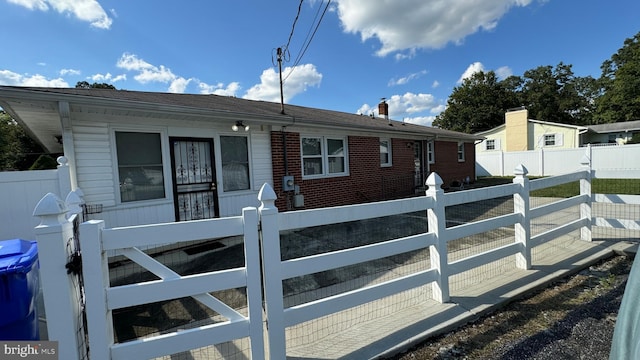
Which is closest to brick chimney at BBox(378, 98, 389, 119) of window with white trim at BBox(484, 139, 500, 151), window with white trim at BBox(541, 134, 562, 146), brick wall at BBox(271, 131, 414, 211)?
brick wall at BBox(271, 131, 414, 211)

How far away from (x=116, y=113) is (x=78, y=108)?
1.74 feet

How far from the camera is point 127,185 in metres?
5.47

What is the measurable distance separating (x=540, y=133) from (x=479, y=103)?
17285 millimetres

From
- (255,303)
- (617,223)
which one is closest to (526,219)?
(617,223)

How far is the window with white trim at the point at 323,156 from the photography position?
827 cm

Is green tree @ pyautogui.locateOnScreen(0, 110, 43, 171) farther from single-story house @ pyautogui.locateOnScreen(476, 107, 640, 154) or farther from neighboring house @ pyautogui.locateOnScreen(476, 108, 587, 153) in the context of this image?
neighboring house @ pyautogui.locateOnScreen(476, 108, 587, 153)

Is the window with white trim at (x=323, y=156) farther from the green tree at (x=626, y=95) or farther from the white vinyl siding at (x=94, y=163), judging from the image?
the green tree at (x=626, y=95)

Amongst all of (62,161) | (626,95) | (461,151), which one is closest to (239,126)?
(62,161)

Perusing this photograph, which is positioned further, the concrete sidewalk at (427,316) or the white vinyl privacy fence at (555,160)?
the white vinyl privacy fence at (555,160)

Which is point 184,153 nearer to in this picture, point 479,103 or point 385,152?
point 385,152

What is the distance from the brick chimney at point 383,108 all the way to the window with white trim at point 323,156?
6412mm

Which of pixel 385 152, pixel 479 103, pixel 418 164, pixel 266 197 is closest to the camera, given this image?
pixel 266 197

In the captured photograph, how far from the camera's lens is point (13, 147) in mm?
20578

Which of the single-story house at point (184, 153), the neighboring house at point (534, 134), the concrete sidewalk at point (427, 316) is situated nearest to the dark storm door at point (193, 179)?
the single-story house at point (184, 153)
